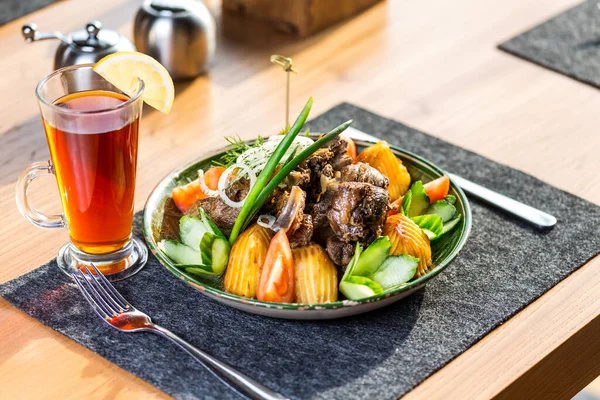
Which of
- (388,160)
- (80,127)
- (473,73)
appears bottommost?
(473,73)

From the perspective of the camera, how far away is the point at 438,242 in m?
1.27

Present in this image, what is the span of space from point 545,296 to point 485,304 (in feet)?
0.31

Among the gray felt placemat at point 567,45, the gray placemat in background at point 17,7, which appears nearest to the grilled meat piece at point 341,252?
the gray felt placemat at point 567,45

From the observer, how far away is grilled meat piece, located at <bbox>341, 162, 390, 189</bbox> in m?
1.25

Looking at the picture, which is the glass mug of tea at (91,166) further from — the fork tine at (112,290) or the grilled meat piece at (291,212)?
the grilled meat piece at (291,212)

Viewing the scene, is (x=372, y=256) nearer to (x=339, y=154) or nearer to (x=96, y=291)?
(x=339, y=154)

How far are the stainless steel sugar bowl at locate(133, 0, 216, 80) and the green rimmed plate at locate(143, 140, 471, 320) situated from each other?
49 cm

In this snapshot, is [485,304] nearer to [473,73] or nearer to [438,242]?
[438,242]

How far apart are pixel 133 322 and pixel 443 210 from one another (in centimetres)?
47

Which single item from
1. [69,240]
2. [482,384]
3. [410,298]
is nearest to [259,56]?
[69,240]

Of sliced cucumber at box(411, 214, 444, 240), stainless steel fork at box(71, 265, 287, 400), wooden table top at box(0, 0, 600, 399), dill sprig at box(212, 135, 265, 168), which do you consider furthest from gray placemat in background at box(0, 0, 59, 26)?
sliced cucumber at box(411, 214, 444, 240)

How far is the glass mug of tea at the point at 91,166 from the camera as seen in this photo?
3.83ft

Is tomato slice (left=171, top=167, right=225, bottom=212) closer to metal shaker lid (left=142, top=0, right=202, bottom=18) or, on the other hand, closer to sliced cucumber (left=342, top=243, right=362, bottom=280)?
sliced cucumber (left=342, top=243, right=362, bottom=280)

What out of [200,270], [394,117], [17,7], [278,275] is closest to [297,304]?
[278,275]
